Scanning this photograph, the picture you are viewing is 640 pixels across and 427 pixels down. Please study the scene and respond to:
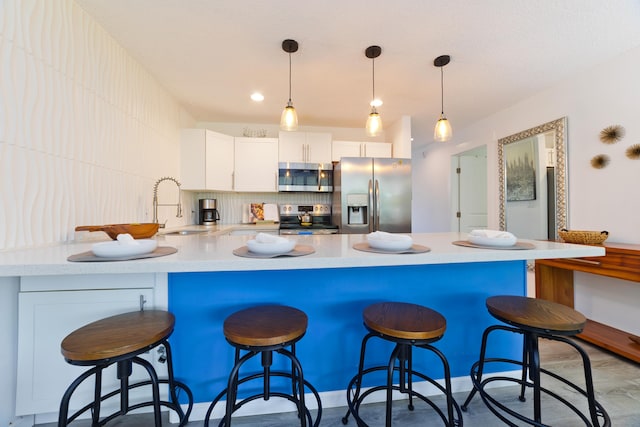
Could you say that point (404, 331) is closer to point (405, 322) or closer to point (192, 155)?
point (405, 322)

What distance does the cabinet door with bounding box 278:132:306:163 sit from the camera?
3.60m

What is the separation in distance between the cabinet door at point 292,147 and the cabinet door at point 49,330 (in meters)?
2.68

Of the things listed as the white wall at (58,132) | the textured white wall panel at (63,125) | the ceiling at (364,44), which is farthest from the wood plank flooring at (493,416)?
the ceiling at (364,44)

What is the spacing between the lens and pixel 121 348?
35.8 inches

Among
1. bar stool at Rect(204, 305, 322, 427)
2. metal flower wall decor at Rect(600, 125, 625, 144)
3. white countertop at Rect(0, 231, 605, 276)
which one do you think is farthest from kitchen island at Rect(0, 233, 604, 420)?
metal flower wall decor at Rect(600, 125, 625, 144)

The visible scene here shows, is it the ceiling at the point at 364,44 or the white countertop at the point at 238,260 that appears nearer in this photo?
the white countertop at the point at 238,260

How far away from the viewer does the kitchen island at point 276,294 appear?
3.63 ft

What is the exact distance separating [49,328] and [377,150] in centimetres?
366

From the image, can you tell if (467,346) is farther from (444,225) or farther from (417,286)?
(444,225)

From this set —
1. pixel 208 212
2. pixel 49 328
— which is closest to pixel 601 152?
pixel 49 328

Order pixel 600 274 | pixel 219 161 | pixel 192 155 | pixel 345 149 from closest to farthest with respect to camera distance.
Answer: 1. pixel 600 274
2. pixel 192 155
3. pixel 219 161
4. pixel 345 149

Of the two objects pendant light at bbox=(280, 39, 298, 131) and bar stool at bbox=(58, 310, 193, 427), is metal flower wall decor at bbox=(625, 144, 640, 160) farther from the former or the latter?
bar stool at bbox=(58, 310, 193, 427)

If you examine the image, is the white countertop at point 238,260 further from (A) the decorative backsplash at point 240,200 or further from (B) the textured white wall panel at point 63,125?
(A) the decorative backsplash at point 240,200

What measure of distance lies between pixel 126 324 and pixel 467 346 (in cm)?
186
